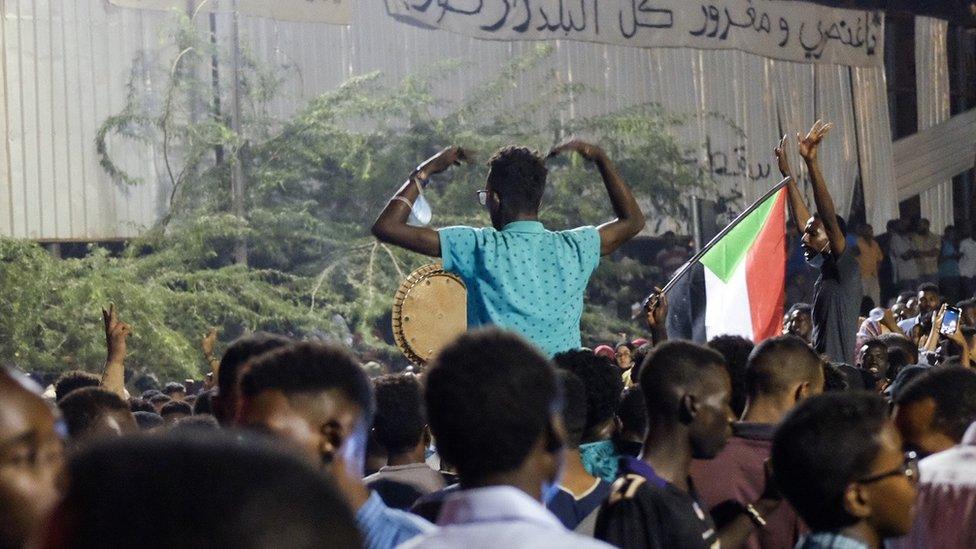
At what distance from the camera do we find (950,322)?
874 cm

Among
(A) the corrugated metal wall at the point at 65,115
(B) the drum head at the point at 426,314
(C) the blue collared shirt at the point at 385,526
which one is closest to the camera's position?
(C) the blue collared shirt at the point at 385,526

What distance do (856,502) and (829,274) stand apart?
425 cm

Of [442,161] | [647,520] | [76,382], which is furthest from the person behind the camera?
[76,382]

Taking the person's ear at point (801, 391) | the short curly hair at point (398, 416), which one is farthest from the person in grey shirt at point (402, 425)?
the person's ear at point (801, 391)

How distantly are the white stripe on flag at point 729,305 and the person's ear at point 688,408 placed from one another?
4028 mm

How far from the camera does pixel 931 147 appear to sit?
75.2ft

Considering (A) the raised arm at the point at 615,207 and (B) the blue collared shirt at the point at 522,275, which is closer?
(B) the blue collared shirt at the point at 522,275

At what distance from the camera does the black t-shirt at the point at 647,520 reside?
3.09 metres

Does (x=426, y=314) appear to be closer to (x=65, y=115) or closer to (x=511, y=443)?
(x=511, y=443)

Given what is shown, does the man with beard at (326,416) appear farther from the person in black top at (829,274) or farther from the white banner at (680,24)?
the white banner at (680,24)

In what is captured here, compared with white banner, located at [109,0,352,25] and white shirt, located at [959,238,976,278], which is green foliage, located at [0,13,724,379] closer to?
white banner, located at [109,0,352,25]

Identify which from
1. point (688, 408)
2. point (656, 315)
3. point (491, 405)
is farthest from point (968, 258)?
point (491, 405)

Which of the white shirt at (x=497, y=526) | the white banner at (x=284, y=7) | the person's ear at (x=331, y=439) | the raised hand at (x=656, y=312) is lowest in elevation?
the white shirt at (x=497, y=526)

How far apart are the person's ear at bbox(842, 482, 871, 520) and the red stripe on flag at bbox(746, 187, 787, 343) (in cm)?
471
